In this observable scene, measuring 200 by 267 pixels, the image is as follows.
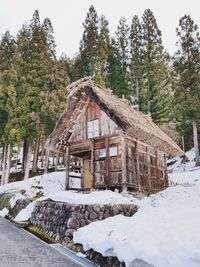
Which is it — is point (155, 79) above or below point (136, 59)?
below

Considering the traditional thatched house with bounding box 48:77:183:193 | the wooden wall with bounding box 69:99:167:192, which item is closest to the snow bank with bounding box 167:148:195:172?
the traditional thatched house with bounding box 48:77:183:193

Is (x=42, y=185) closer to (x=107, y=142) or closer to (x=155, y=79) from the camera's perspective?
(x=107, y=142)

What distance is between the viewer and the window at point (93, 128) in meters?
16.1

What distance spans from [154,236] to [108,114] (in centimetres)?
886

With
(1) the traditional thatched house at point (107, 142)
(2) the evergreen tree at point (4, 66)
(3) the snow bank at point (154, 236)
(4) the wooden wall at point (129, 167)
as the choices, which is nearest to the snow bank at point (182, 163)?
(1) the traditional thatched house at point (107, 142)

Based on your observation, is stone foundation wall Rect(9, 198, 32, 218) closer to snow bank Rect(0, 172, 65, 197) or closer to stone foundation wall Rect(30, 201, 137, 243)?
snow bank Rect(0, 172, 65, 197)

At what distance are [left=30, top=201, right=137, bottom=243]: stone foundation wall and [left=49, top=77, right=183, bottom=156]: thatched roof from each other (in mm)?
4668

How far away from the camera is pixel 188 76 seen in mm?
27500

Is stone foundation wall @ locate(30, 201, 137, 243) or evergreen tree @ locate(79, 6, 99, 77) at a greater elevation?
evergreen tree @ locate(79, 6, 99, 77)

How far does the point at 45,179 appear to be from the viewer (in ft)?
72.1

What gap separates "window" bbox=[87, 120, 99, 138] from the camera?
1615cm

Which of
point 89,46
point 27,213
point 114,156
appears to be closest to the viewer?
point 27,213

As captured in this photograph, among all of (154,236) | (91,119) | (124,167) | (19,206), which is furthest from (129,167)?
(154,236)

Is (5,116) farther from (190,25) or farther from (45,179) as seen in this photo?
(190,25)
